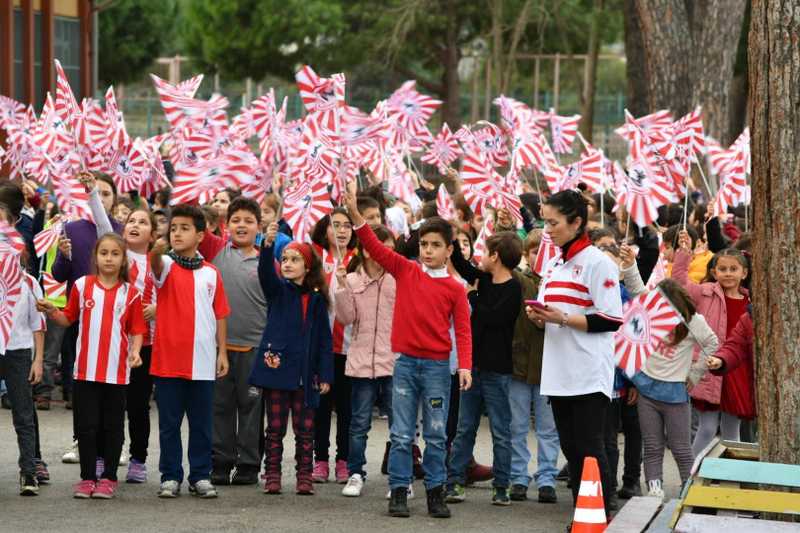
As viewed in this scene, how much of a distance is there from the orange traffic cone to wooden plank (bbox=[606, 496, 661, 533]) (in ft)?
0.38

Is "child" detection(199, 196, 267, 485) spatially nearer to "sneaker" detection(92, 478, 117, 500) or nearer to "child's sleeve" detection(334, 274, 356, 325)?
"child's sleeve" detection(334, 274, 356, 325)

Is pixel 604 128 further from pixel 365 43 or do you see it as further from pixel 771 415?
pixel 771 415

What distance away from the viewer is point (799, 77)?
257 inches

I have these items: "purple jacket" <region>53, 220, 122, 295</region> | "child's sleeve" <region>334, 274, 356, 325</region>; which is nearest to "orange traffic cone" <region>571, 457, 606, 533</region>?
"child's sleeve" <region>334, 274, 356, 325</region>

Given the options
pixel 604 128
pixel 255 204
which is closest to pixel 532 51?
pixel 604 128

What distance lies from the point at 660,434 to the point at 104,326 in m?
3.37

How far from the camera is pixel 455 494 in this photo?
902 centimetres

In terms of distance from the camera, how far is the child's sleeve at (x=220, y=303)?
888cm

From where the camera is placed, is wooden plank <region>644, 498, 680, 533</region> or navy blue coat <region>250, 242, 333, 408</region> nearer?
wooden plank <region>644, 498, 680, 533</region>

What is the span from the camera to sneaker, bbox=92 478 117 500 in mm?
8523

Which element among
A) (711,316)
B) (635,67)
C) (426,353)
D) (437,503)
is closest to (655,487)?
(711,316)

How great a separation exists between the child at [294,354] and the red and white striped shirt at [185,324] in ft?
1.09

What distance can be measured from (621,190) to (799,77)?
5.87 metres

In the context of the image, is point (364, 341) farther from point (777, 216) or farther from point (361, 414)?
point (777, 216)
